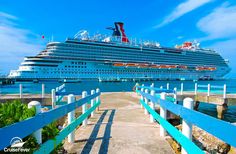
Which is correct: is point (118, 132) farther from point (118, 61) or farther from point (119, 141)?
point (118, 61)

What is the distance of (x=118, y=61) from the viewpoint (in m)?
76.8

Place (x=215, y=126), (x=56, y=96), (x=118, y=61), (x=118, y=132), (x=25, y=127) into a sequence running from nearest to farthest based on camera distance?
(x=215, y=126) → (x=25, y=127) → (x=118, y=132) → (x=56, y=96) → (x=118, y=61)

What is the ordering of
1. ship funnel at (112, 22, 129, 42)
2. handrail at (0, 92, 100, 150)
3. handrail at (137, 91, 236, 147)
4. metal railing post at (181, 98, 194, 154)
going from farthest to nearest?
ship funnel at (112, 22, 129, 42) → metal railing post at (181, 98, 194, 154) → handrail at (0, 92, 100, 150) → handrail at (137, 91, 236, 147)

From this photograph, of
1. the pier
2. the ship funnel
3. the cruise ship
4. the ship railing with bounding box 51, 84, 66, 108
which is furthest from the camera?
the ship funnel

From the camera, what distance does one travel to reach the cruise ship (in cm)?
6644

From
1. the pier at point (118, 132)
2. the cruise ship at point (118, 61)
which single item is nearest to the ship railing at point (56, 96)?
the pier at point (118, 132)

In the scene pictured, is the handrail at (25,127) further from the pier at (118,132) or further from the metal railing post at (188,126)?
the metal railing post at (188,126)

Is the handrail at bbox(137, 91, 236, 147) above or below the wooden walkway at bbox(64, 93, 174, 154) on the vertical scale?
above

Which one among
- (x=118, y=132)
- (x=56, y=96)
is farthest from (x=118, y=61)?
(x=118, y=132)

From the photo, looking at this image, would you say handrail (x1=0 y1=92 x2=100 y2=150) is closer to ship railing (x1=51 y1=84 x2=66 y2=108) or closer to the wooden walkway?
the wooden walkway

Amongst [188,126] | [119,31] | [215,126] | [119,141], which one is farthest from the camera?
[119,31]

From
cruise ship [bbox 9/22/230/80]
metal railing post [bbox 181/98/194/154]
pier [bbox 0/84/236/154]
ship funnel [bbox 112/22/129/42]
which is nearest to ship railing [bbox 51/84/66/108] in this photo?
pier [bbox 0/84/236/154]

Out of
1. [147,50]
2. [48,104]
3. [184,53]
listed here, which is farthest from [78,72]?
[48,104]

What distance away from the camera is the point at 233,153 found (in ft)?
15.6
